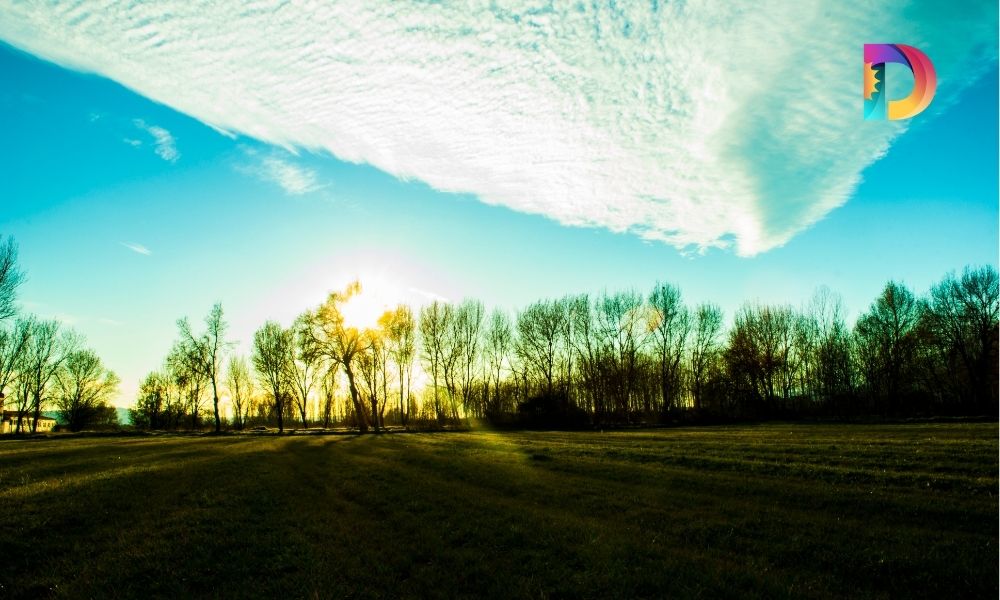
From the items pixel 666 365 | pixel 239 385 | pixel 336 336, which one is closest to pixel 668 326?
pixel 666 365

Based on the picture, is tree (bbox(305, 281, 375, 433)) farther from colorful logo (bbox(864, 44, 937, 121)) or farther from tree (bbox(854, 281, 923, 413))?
tree (bbox(854, 281, 923, 413))

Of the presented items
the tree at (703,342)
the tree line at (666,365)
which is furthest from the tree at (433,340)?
the tree at (703,342)

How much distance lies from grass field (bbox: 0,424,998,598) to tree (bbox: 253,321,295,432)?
5523 centimetres

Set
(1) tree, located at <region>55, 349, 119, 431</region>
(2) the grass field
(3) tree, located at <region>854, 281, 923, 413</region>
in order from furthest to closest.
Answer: (1) tree, located at <region>55, 349, 119, 431</region> < (3) tree, located at <region>854, 281, 923, 413</region> < (2) the grass field

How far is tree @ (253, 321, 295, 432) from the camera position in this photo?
7262 centimetres

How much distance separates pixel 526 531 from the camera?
10062mm

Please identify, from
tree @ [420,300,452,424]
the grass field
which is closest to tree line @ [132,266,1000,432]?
tree @ [420,300,452,424]

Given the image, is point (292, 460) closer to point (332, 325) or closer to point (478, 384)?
point (332, 325)

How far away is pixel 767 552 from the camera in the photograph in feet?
27.9

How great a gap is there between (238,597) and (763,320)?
86.0 metres

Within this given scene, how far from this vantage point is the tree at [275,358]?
72.6 metres

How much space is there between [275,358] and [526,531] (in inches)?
2873

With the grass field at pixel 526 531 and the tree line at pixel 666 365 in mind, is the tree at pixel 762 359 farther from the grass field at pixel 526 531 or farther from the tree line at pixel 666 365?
the grass field at pixel 526 531

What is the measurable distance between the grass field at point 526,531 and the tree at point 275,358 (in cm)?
5523
